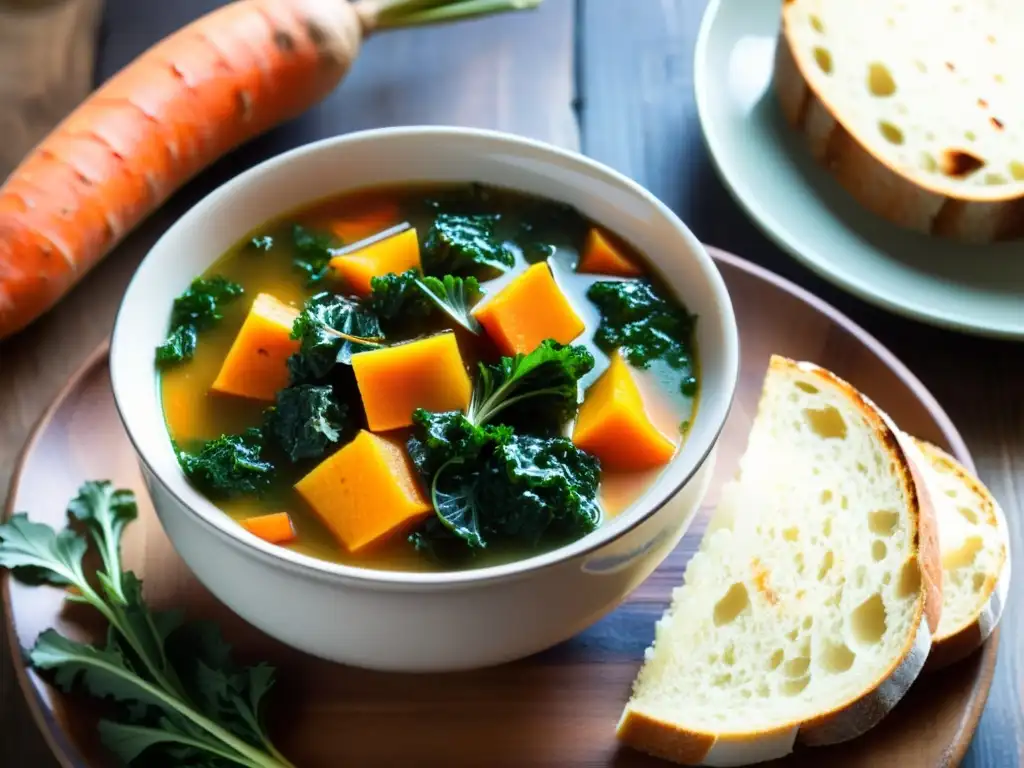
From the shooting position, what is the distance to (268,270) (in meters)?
2.31

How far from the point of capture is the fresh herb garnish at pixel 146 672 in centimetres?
190

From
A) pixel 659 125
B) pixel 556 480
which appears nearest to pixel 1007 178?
pixel 659 125

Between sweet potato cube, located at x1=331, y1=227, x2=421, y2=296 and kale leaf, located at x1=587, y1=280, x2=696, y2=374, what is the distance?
386 millimetres

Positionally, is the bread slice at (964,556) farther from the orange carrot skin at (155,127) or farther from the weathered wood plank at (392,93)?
the orange carrot skin at (155,127)

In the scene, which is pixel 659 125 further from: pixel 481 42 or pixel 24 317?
pixel 24 317

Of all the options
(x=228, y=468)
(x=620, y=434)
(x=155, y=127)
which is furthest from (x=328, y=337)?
(x=155, y=127)

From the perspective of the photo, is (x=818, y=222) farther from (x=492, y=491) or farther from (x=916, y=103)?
(x=492, y=491)

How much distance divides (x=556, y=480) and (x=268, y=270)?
82 centimetres

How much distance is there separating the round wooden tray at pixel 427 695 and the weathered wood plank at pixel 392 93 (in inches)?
23.4

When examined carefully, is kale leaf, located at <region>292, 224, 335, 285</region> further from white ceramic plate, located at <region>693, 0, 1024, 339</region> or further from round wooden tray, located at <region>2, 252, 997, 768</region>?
white ceramic plate, located at <region>693, 0, 1024, 339</region>

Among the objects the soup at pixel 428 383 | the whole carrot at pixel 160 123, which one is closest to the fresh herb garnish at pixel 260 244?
the soup at pixel 428 383

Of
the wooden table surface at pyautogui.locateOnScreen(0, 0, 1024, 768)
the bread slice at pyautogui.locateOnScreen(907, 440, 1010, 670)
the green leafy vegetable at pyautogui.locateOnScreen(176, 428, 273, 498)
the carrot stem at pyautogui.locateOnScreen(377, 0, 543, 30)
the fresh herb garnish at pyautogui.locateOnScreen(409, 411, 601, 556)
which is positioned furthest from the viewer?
the carrot stem at pyautogui.locateOnScreen(377, 0, 543, 30)

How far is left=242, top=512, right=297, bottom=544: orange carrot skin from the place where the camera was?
6.28 ft

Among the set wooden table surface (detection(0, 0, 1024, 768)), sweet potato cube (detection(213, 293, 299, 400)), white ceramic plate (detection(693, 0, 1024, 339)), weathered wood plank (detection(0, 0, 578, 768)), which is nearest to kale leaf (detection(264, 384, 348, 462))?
sweet potato cube (detection(213, 293, 299, 400))
